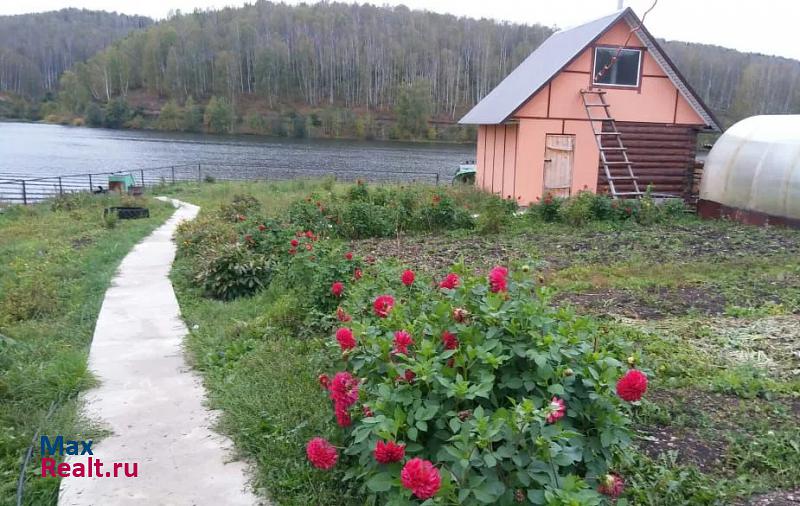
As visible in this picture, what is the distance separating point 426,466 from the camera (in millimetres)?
2035

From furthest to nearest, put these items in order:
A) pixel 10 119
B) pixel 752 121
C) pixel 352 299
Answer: pixel 10 119 → pixel 752 121 → pixel 352 299

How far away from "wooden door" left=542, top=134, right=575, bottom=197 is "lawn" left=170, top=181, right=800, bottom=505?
5.49 meters

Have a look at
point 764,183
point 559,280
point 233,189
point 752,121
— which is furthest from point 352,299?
point 233,189

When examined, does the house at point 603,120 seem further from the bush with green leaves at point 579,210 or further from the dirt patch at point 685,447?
the dirt patch at point 685,447

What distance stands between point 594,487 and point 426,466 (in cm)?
103

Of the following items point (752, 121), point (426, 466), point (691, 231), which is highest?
point (752, 121)

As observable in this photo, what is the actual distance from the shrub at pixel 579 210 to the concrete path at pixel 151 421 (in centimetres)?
901

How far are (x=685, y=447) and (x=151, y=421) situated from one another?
3.47 metres

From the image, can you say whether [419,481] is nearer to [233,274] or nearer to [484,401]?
[484,401]

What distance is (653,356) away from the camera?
5.11 metres

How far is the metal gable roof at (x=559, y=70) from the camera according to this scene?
15.3 m

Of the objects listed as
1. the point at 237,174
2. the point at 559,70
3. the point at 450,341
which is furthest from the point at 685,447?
the point at 237,174

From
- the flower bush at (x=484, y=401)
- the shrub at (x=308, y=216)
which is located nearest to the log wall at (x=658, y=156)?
the shrub at (x=308, y=216)

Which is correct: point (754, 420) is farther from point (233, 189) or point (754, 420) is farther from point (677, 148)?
point (233, 189)
